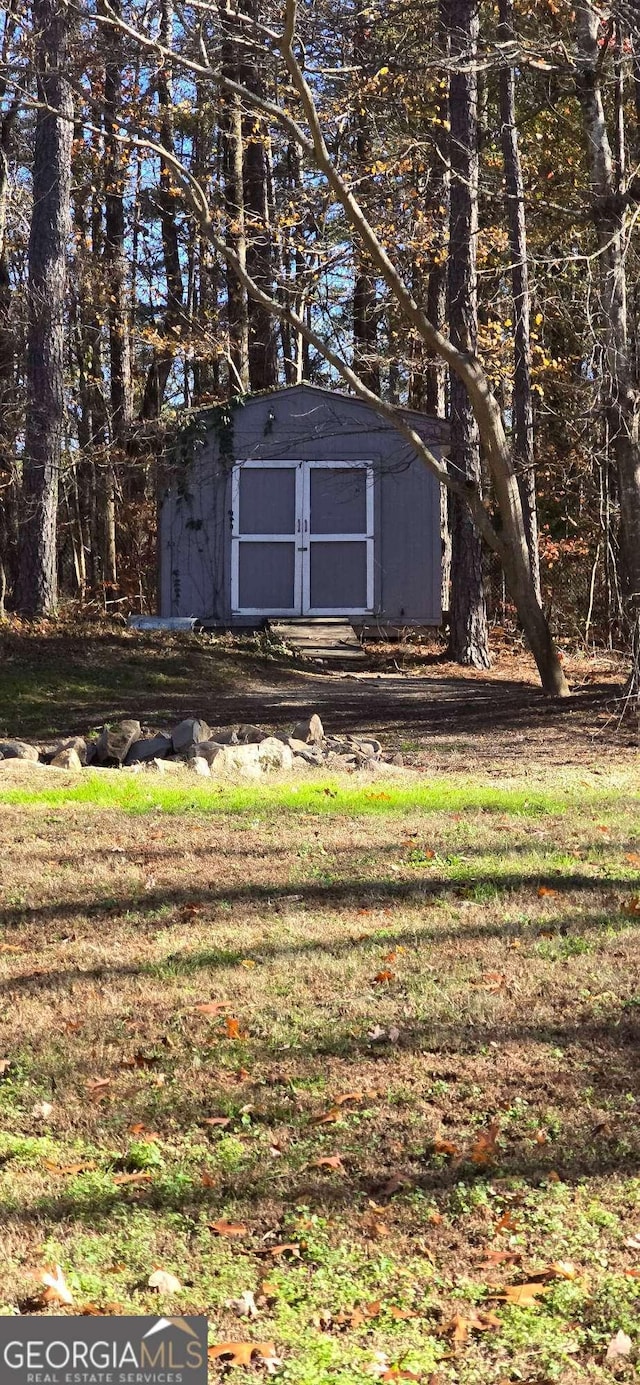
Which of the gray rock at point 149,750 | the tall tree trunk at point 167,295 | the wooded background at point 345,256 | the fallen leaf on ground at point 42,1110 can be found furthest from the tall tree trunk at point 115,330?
the fallen leaf on ground at point 42,1110

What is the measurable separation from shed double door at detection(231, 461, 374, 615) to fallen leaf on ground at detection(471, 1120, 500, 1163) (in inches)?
661

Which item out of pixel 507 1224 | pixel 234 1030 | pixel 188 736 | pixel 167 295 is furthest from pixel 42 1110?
pixel 167 295

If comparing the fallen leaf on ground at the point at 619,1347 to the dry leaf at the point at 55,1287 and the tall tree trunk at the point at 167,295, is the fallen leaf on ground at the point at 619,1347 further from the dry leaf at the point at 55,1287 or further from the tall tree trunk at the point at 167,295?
the tall tree trunk at the point at 167,295

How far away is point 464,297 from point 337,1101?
13307mm

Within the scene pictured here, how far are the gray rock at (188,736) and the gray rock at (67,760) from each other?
798 millimetres

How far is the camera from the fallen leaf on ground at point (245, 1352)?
269 centimetres

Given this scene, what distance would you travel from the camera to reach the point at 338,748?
35.8ft

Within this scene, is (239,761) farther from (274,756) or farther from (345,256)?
(345,256)

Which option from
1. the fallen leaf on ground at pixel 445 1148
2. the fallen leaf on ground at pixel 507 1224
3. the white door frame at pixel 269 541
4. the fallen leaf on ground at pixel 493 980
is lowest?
the fallen leaf on ground at pixel 507 1224

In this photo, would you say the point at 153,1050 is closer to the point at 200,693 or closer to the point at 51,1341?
the point at 51,1341

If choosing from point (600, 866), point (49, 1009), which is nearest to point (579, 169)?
point (600, 866)

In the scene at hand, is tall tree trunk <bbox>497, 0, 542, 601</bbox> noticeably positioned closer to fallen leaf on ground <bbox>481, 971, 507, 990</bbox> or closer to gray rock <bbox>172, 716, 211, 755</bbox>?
gray rock <bbox>172, 716, 211, 755</bbox>

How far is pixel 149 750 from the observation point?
10938 mm

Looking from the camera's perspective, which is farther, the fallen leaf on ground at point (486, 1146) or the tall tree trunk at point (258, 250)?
the tall tree trunk at point (258, 250)
